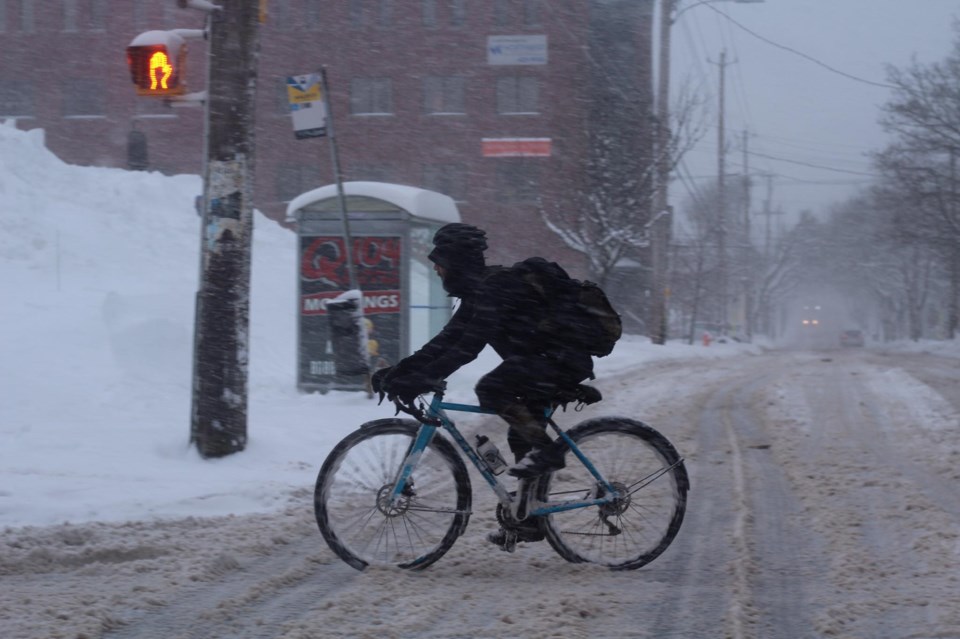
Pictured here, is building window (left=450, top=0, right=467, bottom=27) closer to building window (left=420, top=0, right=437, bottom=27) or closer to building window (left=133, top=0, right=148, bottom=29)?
building window (left=420, top=0, right=437, bottom=27)

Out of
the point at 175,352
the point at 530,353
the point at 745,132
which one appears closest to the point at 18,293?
Result: the point at 175,352

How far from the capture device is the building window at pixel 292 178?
4744 cm

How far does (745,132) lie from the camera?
2717 inches

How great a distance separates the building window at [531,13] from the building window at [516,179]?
5896 millimetres

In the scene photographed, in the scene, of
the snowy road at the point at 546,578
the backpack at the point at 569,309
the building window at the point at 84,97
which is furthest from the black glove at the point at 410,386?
the building window at the point at 84,97

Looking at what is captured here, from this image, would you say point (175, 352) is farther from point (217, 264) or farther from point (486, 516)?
point (486, 516)

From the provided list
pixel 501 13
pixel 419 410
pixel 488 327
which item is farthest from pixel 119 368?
pixel 501 13

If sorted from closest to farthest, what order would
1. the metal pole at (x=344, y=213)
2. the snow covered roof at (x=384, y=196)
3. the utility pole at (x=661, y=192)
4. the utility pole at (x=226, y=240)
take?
the utility pole at (x=226, y=240) → the metal pole at (x=344, y=213) → the snow covered roof at (x=384, y=196) → the utility pole at (x=661, y=192)

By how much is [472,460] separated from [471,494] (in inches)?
6.4

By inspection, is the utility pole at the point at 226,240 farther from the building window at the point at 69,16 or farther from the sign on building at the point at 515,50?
the building window at the point at 69,16

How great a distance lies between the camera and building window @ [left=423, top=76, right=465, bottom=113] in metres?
46.4

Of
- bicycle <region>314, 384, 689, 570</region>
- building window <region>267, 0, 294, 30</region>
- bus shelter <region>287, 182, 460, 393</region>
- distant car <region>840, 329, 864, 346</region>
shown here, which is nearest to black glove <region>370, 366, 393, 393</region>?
bicycle <region>314, 384, 689, 570</region>

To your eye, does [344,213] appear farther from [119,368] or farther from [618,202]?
[618,202]

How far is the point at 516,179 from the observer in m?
46.1
